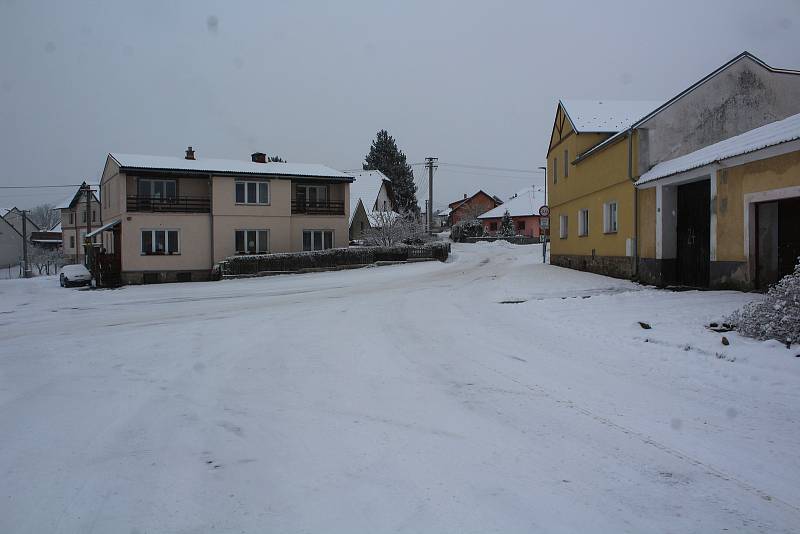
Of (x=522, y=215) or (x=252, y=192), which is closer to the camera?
(x=252, y=192)

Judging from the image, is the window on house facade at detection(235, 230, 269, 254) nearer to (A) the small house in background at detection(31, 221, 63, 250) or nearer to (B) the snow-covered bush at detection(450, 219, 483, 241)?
(B) the snow-covered bush at detection(450, 219, 483, 241)

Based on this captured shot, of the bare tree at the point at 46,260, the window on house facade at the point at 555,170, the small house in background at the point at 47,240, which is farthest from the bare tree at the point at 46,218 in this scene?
the window on house facade at the point at 555,170

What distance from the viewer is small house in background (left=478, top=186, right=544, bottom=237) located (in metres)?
71.2

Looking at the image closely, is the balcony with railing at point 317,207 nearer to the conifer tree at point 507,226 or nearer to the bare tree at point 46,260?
the conifer tree at point 507,226

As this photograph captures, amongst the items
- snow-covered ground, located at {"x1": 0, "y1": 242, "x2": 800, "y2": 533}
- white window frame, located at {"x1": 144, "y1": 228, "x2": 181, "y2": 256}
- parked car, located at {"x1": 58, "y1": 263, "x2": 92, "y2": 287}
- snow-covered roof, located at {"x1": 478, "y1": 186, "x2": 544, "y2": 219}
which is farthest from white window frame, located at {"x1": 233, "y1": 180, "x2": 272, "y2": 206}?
snow-covered roof, located at {"x1": 478, "y1": 186, "x2": 544, "y2": 219}

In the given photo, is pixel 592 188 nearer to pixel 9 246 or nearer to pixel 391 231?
pixel 391 231

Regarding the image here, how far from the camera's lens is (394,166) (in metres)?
63.8

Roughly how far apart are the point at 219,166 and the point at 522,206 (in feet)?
163

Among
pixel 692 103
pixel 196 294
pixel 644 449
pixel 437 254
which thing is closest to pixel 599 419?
pixel 644 449

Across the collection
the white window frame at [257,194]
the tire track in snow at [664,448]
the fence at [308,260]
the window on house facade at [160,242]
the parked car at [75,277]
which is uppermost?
the white window frame at [257,194]

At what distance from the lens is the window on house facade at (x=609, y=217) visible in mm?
19609

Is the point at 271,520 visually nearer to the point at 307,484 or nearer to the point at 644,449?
the point at 307,484

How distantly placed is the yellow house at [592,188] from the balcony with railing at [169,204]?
19212mm

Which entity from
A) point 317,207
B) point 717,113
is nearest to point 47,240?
point 317,207
